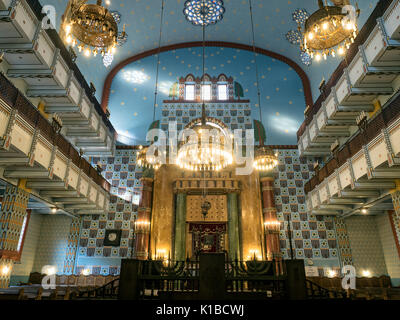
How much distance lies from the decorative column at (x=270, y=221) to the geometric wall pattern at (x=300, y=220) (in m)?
0.98

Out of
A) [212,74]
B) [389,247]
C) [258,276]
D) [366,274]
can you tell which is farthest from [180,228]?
[212,74]

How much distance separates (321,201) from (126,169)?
13.3 meters

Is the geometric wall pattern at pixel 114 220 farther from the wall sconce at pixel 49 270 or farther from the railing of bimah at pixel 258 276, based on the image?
the railing of bimah at pixel 258 276

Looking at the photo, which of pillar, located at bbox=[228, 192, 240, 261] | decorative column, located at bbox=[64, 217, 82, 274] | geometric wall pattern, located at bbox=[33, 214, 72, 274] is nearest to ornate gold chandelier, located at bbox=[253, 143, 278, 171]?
pillar, located at bbox=[228, 192, 240, 261]

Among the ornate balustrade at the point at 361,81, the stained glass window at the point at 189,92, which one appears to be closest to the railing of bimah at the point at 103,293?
the ornate balustrade at the point at 361,81

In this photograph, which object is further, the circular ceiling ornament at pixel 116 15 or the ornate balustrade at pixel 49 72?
the circular ceiling ornament at pixel 116 15

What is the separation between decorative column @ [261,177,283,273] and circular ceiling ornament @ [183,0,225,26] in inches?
512

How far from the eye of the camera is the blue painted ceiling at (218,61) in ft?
67.9

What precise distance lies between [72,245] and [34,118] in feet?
34.2

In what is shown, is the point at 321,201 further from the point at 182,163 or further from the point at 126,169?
the point at 126,169

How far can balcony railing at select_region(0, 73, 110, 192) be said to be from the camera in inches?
377

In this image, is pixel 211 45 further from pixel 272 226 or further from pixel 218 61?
pixel 272 226

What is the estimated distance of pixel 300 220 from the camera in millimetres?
19391
